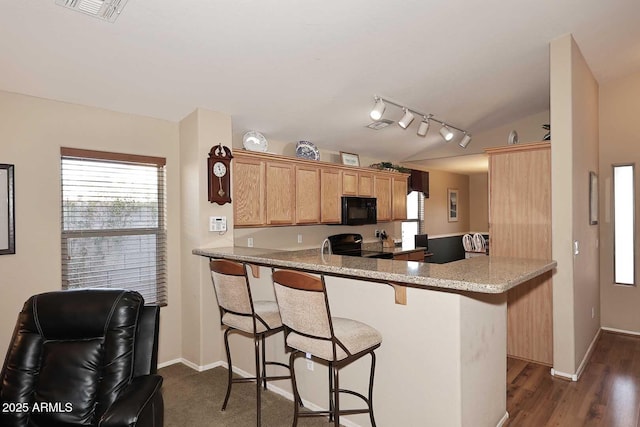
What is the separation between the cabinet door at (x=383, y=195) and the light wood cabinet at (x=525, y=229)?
1.95m

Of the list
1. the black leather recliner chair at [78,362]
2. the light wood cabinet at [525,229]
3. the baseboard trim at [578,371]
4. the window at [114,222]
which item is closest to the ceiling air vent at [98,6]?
the window at [114,222]

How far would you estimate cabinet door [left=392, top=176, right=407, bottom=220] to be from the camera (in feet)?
19.6

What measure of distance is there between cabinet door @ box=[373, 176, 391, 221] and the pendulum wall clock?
102 inches

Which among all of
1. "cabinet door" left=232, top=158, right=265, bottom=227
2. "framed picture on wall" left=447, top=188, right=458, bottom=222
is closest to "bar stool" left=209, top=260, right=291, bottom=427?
"cabinet door" left=232, top=158, right=265, bottom=227

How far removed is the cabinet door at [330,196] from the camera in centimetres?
475

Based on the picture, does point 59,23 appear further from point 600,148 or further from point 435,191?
point 435,191

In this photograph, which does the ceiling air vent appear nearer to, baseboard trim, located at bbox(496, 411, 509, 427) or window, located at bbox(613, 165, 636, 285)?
baseboard trim, located at bbox(496, 411, 509, 427)

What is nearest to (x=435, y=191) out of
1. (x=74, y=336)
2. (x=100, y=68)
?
(x=100, y=68)

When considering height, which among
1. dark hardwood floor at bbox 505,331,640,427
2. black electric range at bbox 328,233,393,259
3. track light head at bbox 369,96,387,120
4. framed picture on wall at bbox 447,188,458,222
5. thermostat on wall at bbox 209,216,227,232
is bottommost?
dark hardwood floor at bbox 505,331,640,427

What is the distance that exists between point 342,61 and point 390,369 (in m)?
2.37

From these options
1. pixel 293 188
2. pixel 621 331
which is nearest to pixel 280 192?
pixel 293 188

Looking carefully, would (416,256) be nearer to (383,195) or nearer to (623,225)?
(383,195)

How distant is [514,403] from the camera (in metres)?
2.77

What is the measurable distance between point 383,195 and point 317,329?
402cm
